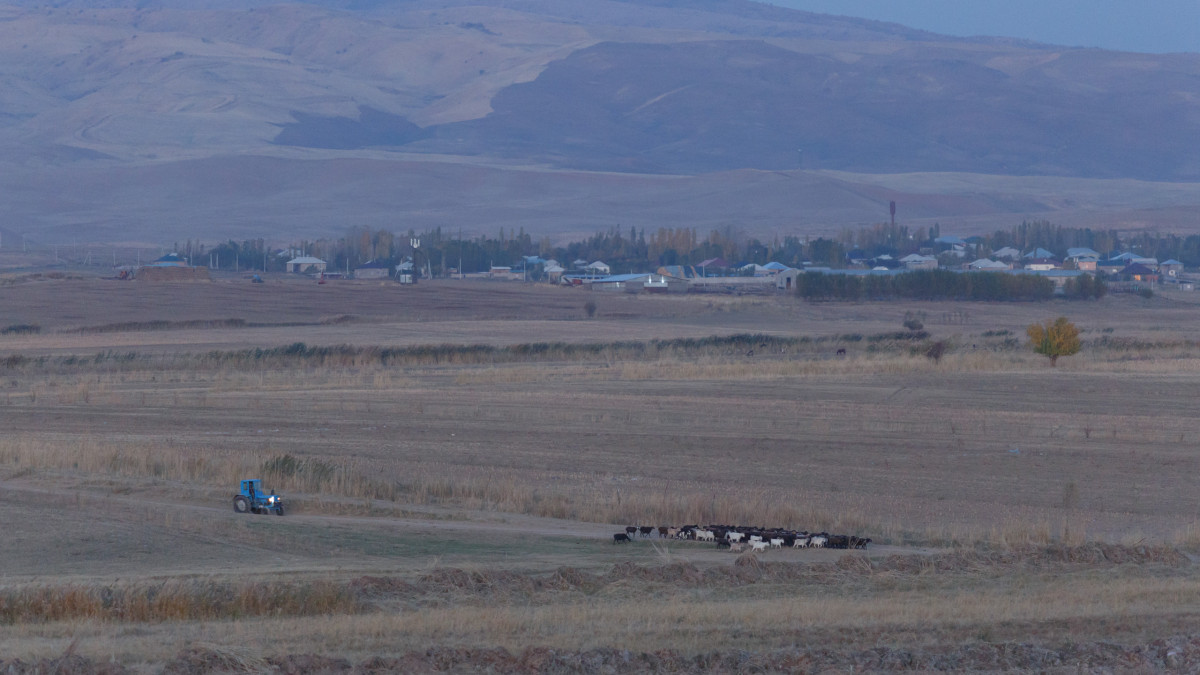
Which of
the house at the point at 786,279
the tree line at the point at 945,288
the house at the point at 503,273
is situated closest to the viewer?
the tree line at the point at 945,288

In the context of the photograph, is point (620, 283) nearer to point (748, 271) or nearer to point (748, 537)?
point (748, 271)

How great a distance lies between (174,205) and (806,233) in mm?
88380

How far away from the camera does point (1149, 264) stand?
11162 cm

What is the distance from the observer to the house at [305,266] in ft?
363

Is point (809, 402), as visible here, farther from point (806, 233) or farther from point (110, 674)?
point (806, 233)

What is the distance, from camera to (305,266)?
111875 millimetres

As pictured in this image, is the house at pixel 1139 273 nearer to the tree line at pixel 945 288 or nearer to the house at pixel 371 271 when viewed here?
the tree line at pixel 945 288

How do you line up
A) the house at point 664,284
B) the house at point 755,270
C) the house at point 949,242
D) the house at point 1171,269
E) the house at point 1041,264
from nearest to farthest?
the house at point 664,284 → the house at point 755,270 → the house at point 1041,264 → the house at point 1171,269 → the house at point 949,242

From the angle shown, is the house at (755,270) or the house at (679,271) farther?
the house at (679,271)

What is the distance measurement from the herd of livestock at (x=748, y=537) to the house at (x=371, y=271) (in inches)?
3550

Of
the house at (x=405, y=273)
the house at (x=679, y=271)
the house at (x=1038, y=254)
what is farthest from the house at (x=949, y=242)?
the house at (x=405, y=273)

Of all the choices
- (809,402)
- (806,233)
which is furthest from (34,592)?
(806,233)

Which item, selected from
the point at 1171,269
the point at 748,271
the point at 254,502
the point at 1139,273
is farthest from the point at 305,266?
the point at 254,502

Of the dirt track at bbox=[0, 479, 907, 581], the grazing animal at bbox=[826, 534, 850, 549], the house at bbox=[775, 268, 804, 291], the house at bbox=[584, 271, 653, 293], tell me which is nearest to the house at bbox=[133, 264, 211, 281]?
the house at bbox=[584, 271, 653, 293]
